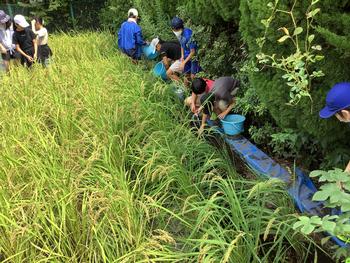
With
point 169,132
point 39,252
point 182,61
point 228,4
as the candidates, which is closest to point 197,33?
point 182,61

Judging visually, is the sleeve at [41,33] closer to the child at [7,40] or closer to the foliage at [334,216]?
the child at [7,40]

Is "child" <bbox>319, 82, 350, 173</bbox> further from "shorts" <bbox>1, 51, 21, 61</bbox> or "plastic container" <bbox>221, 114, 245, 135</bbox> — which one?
"shorts" <bbox>1, 51, 21, 61</bbox>

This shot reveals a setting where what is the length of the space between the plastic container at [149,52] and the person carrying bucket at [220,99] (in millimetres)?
2609

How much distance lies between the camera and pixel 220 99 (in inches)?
142

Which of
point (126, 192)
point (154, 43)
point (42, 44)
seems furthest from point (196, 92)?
point (42, 44)

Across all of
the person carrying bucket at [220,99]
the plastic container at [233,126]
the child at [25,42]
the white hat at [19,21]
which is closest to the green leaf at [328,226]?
the plastic container at [233,126]

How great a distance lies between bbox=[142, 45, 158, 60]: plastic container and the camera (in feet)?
20.0

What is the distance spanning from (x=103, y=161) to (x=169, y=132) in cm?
74

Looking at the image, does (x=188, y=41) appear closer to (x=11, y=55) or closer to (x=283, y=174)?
(x=283, y=174)

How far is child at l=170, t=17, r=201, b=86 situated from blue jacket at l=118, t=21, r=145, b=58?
4.83 ft

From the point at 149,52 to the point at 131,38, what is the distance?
0.45 m

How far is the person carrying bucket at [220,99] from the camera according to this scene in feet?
11.8

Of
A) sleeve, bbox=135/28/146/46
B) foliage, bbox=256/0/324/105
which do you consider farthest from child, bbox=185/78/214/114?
sleeve, bbox=135/28/146/46

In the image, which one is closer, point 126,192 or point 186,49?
point 126,192
